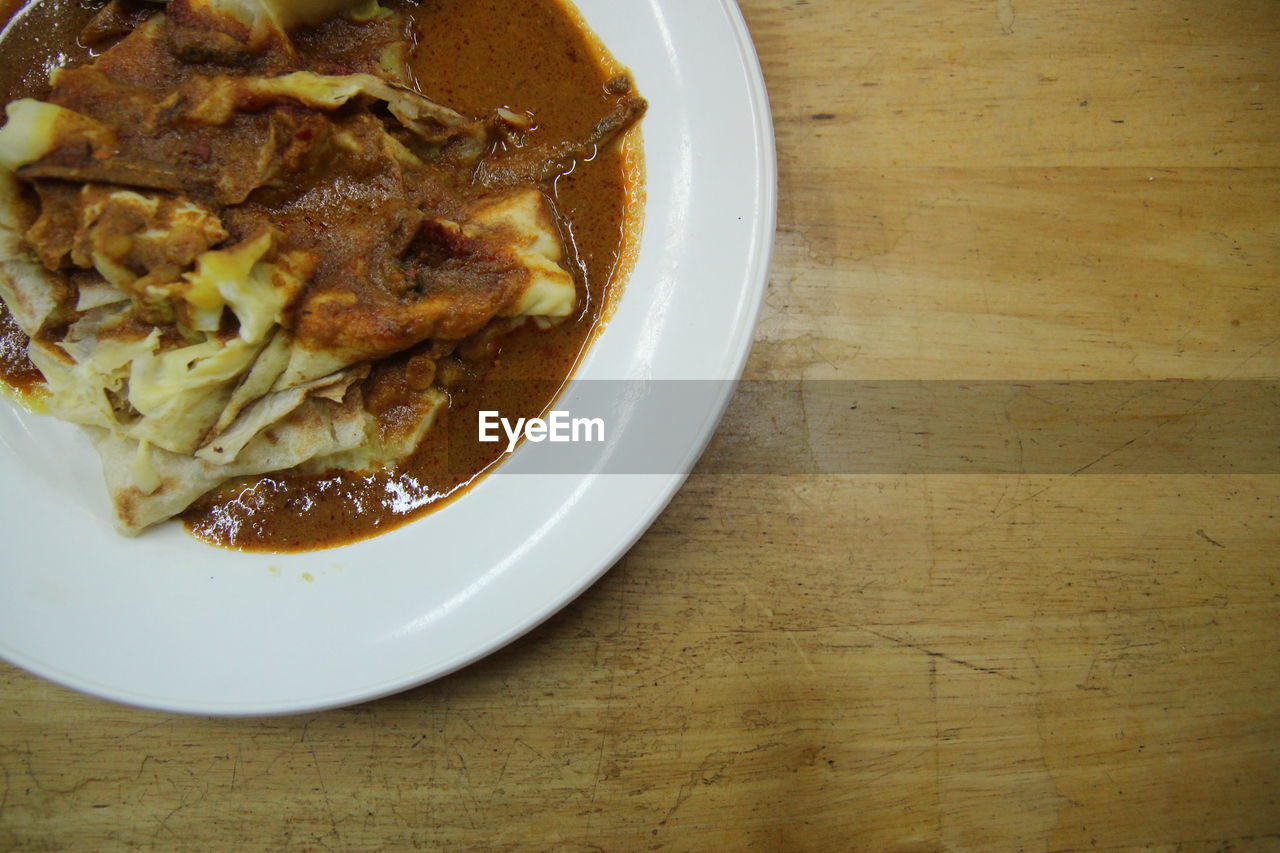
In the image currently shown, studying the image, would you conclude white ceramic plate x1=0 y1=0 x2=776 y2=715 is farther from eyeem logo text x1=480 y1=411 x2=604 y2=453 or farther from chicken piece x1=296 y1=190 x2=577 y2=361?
chicken piece x1=296 y1=190 x2=577 y2=361

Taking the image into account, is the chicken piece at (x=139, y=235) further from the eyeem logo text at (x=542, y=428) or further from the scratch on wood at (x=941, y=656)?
the scratch on wood at (x=941, y=656)

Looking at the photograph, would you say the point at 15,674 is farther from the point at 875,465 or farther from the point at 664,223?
the point at 875,465

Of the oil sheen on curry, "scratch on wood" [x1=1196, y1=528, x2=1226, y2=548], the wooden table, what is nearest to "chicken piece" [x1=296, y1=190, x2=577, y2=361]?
the oil sheen on curry

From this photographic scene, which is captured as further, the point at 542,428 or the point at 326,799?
the point at 326,799

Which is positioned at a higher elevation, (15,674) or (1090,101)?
(1090,101)

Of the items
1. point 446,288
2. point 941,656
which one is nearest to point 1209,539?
point 941,656

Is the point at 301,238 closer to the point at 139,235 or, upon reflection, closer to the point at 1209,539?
the point at 139,235

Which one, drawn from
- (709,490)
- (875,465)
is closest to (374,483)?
(709,490)
